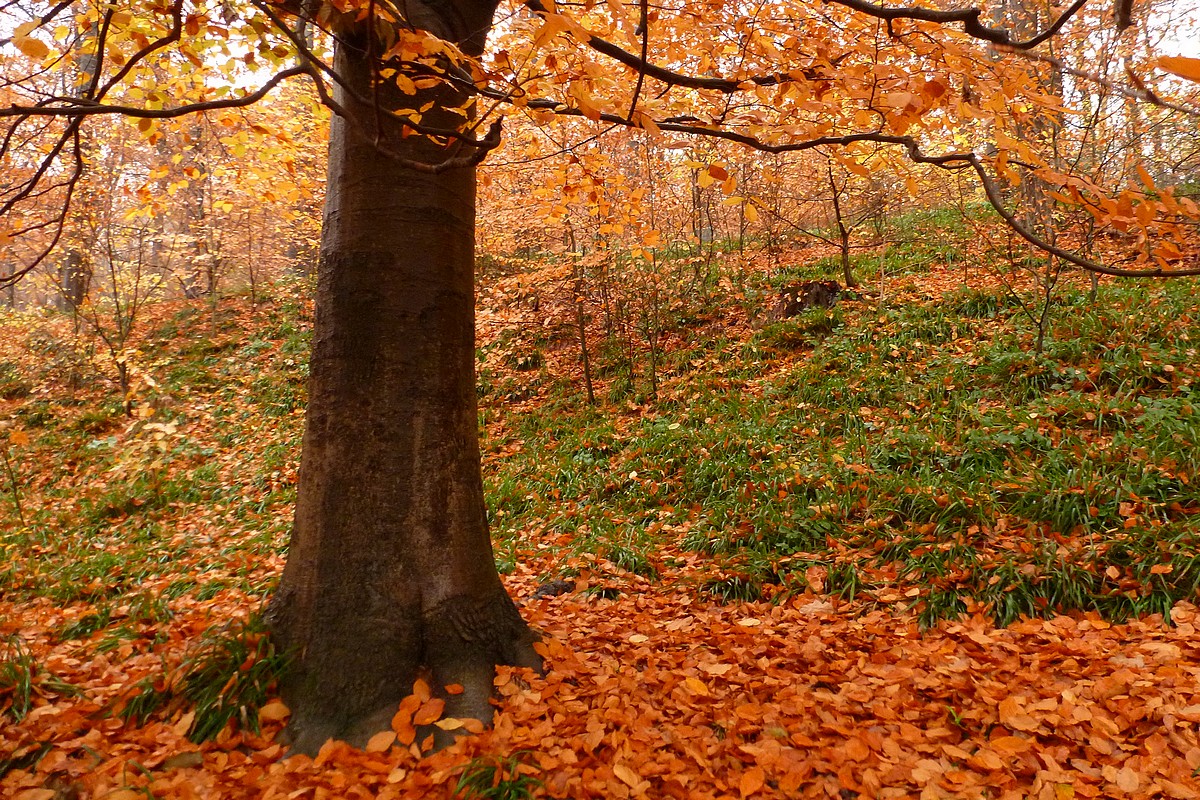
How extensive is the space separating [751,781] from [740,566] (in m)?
2.23

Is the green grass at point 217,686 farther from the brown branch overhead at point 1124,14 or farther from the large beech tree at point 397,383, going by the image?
the brown branch overhead at point 1124,14

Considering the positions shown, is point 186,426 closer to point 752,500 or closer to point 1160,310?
point 752,500

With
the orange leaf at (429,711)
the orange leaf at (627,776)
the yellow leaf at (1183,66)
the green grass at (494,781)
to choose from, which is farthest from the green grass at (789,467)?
the yellow leaf at (1183,66)

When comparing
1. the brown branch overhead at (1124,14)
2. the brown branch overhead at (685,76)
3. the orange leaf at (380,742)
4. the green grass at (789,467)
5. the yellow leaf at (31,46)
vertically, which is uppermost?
the brown branch overhead at (685,76)

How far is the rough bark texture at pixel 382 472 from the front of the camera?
7.76 ft

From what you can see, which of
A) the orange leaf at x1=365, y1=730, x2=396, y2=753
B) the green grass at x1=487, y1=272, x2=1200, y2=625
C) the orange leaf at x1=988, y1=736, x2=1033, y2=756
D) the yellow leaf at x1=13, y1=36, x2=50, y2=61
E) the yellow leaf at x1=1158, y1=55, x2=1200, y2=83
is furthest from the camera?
the green grass at x1=487, y1=272, x2=1200, y2=625

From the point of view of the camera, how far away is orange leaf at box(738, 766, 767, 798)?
1908mm

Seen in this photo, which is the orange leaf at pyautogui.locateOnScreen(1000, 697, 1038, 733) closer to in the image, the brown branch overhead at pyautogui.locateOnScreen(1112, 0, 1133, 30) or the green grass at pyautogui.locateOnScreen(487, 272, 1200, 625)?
the green grass at pyautogui.locateOnScreen(487, 272, 1200, 625)

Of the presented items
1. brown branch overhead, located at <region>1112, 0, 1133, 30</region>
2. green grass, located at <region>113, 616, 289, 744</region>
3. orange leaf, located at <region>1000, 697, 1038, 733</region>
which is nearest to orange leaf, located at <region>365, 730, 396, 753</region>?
green grass, located at <region>113, 616, 289, 744</region>

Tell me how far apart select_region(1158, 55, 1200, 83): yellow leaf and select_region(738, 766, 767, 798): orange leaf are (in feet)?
6.61

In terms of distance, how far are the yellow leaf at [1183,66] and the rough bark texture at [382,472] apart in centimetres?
217

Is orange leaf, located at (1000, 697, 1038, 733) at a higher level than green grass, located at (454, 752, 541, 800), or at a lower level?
higher

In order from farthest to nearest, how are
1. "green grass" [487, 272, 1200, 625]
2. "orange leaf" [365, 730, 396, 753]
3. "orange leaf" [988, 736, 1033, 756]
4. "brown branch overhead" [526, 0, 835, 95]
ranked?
"green grass" [487, 272, 1200, 625], "brown branch overhead" [526, 0, 835, 95], "orange leaf" [365, 730, 396, 753], "orange leaf" [988, 736, 1033, 756]

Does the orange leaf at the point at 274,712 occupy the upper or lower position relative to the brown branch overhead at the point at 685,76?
lower
